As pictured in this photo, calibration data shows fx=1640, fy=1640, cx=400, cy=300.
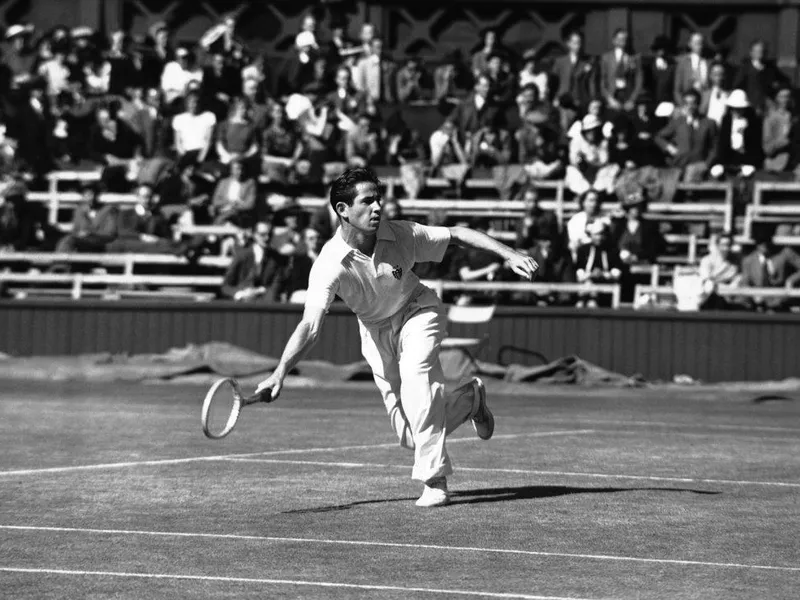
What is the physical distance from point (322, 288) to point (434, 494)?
1.28 metres

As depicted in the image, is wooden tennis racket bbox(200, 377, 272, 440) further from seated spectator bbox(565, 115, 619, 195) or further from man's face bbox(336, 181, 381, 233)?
seated spectator bbox(565, 115, 619, 195)

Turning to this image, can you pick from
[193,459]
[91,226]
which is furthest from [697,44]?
[193,459]

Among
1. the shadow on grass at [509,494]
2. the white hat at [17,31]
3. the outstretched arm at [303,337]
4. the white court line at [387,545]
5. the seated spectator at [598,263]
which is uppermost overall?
the white hat at [17,31]

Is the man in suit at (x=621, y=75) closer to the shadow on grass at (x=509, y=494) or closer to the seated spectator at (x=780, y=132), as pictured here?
the seated spectator at (x=780, y=132)

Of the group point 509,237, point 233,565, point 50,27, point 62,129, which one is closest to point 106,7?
point 50,27

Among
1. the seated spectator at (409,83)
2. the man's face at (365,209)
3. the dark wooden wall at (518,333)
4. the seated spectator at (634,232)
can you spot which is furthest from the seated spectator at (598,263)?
the man's face at (365,209)

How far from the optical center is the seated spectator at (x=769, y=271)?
21.6 metres

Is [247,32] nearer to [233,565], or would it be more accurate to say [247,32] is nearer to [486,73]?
[486,73]

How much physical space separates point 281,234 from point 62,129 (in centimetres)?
505

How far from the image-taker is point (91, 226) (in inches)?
949

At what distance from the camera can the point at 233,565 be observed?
7.02m

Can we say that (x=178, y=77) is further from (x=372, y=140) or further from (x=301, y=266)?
(x=301, y=266)

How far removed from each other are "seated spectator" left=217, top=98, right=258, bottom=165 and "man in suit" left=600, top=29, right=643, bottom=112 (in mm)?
5348

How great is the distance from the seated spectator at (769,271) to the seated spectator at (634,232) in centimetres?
135
